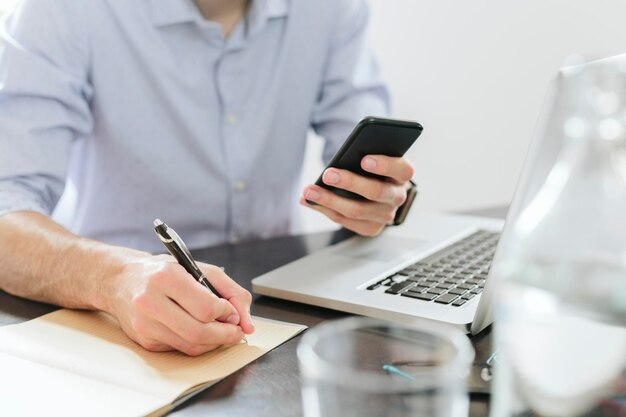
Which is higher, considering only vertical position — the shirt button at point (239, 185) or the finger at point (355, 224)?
the finger at point (355, 224)

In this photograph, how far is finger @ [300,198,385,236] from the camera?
3.44ft

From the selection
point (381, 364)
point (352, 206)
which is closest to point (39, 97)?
point (352, 206)

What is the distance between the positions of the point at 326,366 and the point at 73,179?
109 cm

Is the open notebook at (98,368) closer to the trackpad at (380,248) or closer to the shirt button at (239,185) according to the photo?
the trackpad at (380,248)

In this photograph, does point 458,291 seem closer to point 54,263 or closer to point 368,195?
point 368,195

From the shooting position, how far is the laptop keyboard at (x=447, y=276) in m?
0.81

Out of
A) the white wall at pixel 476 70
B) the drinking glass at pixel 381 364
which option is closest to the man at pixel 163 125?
the drinking glass at pixel 381 364

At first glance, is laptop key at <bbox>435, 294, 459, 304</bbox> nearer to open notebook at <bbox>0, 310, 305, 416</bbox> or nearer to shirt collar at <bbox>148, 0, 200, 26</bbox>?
open notebook at <bbox>0, 310, 305, 416</bbox>

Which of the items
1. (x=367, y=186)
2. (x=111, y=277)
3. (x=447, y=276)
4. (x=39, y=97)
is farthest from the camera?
(x=39, y=97)

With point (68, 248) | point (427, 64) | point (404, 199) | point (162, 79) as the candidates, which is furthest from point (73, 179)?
point (427, 64)

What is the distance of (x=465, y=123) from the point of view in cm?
231

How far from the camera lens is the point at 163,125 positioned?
1312mm

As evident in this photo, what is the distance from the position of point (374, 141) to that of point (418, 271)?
0.17m

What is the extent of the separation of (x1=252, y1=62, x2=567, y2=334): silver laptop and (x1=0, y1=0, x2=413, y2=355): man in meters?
0.08
